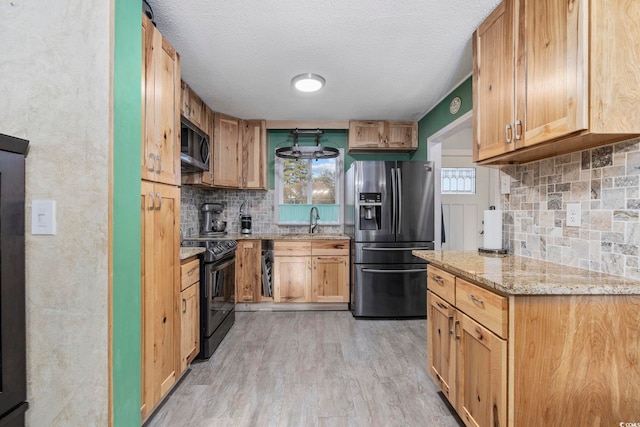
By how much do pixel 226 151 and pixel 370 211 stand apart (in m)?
1.96

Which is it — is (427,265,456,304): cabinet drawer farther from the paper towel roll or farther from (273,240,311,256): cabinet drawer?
(273,240,311,256): cabinet drawer

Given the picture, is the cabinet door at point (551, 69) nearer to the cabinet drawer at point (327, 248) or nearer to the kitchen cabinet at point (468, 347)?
the kitchen cabinet at point (468, 347)

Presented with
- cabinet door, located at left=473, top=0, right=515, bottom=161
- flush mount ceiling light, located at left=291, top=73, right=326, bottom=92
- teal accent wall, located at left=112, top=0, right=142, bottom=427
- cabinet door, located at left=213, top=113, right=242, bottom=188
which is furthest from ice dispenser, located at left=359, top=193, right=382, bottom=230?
teal accent wall, located at left=112, top=0, right=142, bottom=427

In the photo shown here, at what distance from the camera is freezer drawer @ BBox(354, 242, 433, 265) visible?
337 centimetres

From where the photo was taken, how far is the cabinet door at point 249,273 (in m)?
3.66

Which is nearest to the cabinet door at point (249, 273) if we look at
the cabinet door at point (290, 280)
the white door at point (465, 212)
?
the cabinet door at point (290, 280)

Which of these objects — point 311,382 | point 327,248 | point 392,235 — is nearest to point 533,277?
point 311,382

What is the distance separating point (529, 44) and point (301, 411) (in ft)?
7.73

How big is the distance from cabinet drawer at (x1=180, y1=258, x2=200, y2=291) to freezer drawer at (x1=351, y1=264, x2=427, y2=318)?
182 cm

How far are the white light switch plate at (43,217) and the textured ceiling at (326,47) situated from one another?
4.40 feet

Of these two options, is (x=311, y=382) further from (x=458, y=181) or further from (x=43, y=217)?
(x=458, y=181)

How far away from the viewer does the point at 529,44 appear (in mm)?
1424

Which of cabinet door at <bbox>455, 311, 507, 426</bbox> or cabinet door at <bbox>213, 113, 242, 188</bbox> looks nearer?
cabinet door at <bbox>455, 311, 507, 426</bbox>

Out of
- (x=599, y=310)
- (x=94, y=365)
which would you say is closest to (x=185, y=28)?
(x=94, y=365)
